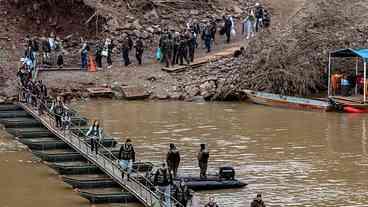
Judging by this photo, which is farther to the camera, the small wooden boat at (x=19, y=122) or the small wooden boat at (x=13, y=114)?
the small wooden boat at (x=13, y=114)

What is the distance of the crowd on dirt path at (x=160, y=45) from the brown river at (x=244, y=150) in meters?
4.20

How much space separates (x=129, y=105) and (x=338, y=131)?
35.0 feet

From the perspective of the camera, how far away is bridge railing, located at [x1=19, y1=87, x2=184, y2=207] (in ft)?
73.4

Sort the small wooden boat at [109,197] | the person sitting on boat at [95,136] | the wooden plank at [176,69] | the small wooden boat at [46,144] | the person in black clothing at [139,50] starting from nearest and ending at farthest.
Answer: the small wooden boat at [109,197], the person sitting on boat at [95,136], the small wooden boat at [46,144], the wooden plank at [176,69], the person in black clothing at [139,50]

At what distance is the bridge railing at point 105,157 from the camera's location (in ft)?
73.4

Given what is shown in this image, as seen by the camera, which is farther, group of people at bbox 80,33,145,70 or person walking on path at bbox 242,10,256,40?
person walking on path at bbox 242,10,256,40

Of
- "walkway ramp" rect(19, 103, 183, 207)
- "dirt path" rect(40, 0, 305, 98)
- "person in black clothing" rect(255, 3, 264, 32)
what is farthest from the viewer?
"person in black clothing" rect(255, 3, 264, 32)

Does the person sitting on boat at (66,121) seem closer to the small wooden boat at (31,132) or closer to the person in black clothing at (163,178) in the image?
the small wooden boat at (31,132)

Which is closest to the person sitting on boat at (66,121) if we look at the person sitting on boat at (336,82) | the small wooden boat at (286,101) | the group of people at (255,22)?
the small wooden boat at (286,101)

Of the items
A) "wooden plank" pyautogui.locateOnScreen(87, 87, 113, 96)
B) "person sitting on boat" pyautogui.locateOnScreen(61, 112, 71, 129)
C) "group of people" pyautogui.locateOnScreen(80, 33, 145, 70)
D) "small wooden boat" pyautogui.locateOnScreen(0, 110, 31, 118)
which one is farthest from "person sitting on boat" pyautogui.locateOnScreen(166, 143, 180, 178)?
"group of people" pyautogui.locateOnScreen(80, 33, 145, 70)

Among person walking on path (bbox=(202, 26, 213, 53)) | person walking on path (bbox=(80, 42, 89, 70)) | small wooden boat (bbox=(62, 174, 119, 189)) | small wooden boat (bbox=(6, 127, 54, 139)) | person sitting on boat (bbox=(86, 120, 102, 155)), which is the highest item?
person walking on path (bbox=(202, 26, 213, 53))

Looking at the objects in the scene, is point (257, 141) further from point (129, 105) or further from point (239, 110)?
point (129, 105)

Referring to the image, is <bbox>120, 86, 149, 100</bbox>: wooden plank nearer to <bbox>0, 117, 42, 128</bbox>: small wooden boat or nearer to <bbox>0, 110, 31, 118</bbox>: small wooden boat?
<bbox>0, 110, 31, 118</bbox>: small wooden boat

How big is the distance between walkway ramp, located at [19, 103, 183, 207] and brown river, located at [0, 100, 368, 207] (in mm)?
1239
